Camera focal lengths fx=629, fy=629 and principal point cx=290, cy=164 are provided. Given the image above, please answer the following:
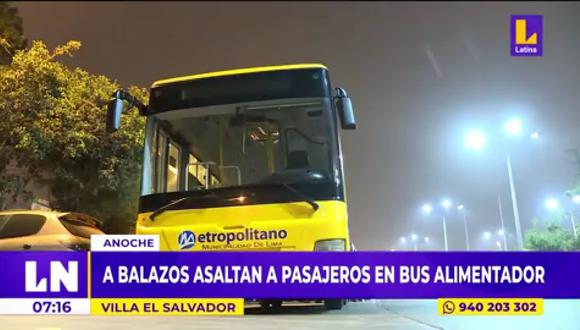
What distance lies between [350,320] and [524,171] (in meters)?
5.84

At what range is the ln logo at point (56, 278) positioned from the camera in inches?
235

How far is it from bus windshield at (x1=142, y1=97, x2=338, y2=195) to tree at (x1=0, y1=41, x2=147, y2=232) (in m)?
2.07

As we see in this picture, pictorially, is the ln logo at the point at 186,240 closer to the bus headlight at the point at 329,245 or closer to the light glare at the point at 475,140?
the bus headlight at the point at 329,245

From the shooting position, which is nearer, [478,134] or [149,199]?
[149,199]

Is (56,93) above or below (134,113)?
above

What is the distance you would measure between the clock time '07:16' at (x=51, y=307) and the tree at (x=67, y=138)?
3628 millimetres

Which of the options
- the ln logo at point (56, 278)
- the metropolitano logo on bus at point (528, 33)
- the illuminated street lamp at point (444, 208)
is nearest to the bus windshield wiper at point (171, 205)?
the ln logo at point (56, 278)

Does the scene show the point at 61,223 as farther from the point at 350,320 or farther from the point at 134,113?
the point at 350,320

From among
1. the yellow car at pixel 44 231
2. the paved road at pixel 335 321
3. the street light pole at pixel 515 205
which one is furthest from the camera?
the street light pole at pixel 515 205

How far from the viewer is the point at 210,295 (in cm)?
588

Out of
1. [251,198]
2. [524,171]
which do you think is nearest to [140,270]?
[251,198]

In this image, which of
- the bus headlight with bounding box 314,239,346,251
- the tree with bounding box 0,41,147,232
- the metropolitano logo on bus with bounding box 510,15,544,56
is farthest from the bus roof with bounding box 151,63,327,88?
the metropolitano logo on bus with bounding box 510,15,544,56

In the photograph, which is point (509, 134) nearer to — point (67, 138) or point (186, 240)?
point (186, 240)
